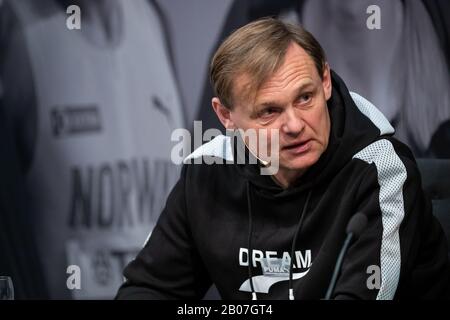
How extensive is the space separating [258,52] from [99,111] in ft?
3.86

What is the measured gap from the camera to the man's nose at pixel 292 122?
2072 millimetres

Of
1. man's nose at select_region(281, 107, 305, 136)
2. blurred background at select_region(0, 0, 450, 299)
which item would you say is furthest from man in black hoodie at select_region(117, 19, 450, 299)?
blurred background at select_region(0, 0, 450, 299)

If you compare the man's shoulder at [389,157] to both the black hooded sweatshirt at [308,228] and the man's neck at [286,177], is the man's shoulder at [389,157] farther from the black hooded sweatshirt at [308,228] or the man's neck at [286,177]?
the man's neck at [286,177]

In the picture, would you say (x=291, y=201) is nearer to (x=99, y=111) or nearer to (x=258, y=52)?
(x=258, y=52)

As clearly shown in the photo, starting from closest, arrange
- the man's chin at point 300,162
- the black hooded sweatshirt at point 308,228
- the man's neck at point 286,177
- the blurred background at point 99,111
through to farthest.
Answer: the black hooded sweatshirt at point 308,228 < the man's chin at point 300,162 < the man's neck at point 286,177 < the blurred background at point 99,111

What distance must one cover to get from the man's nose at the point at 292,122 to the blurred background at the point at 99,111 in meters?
1.03

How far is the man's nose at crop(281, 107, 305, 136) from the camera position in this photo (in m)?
2.07

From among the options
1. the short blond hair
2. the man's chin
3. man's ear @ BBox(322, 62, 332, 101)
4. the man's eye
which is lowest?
the man's chin

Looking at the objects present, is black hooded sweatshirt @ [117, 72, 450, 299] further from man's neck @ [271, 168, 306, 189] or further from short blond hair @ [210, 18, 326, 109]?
short blond hair @ [210, 18, 326, 109]

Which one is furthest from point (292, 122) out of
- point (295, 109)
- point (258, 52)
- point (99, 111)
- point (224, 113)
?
point (99, 111)

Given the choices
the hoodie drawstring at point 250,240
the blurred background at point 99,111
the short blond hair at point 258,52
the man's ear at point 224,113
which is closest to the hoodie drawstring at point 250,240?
the hoodie drawstring at point 250,240

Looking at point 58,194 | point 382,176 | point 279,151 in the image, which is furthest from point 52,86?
point 382,176

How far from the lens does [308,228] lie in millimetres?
2184

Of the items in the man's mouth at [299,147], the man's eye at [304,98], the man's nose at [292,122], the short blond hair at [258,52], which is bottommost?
the man's mouth at [299,147]
